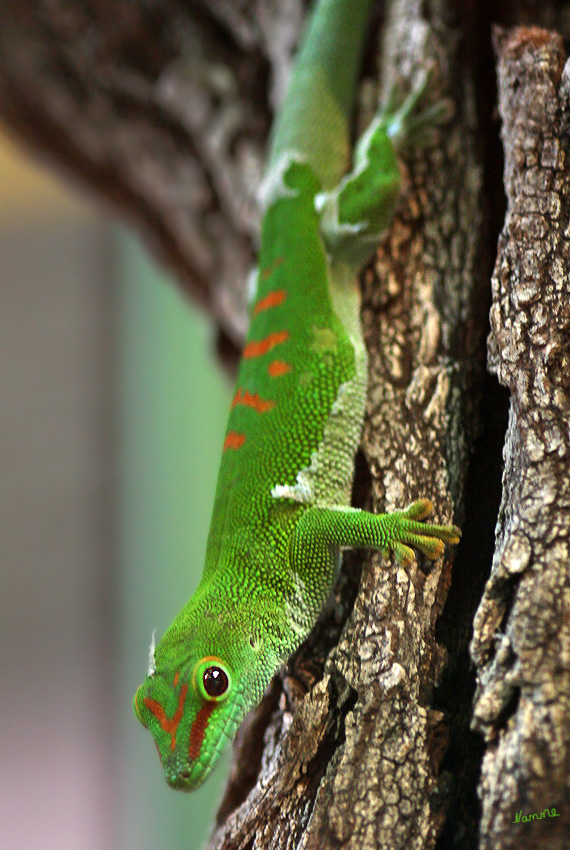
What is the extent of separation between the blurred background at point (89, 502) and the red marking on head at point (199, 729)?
2592 mm

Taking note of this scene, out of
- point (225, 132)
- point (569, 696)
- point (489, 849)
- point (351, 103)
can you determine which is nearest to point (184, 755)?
point (489, 849)

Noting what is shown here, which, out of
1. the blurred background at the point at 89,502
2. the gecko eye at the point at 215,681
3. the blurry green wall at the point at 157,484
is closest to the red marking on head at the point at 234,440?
the gecko eye at the point at 215,681

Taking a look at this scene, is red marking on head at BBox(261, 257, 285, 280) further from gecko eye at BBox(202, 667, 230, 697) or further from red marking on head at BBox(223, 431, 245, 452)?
gecko eye at BBox(202, 667, 230, 697)

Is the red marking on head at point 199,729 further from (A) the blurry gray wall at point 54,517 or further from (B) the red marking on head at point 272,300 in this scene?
(A) the blurry gray wall at point 54,517

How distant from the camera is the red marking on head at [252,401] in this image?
2.18m

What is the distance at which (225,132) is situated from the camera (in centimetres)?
354

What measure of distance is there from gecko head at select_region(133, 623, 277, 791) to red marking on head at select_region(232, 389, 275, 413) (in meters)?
0.68

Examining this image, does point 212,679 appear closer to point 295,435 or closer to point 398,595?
point 398,595

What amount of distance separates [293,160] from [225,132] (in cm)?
110

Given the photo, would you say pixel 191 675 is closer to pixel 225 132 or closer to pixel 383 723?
pixel 383 723

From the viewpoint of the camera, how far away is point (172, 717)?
1.73 meters

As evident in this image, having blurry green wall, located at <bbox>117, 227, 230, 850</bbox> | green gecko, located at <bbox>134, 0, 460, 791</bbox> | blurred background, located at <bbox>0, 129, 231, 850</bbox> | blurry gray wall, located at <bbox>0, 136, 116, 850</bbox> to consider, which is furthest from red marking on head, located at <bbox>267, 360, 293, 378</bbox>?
blurry gray wall, located at <bbox>0, 136, 116, 850</bbox>

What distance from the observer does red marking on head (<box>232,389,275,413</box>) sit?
7.14 ft

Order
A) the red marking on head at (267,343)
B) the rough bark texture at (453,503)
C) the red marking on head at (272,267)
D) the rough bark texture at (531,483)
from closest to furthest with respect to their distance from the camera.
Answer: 1. the rough bark texture at (531,483)
2. the rough bark texture at (453,503)
3. the red marking on head at (267,343)
4. the red marking on head at (272,267)
